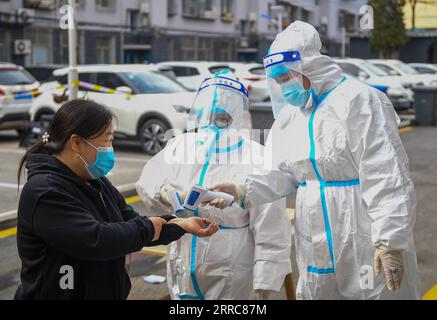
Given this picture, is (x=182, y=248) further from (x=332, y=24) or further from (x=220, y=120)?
(x=332, y=24)

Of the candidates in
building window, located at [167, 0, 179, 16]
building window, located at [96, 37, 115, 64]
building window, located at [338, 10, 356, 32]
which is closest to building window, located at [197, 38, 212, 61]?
building window, located at [167, 0, 179, 16]

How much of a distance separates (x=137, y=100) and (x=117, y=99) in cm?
47

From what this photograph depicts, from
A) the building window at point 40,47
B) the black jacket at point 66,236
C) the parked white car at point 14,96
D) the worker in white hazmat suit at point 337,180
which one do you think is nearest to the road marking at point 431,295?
the worker in white hazmat suit at point 337,180

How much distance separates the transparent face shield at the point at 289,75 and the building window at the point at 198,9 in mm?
34144

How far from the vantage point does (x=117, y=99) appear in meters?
13.3

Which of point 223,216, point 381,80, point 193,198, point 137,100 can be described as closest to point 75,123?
point 193,198

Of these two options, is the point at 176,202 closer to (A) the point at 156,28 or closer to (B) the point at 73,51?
(B) the point at 73,51

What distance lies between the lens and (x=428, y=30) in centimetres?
3631

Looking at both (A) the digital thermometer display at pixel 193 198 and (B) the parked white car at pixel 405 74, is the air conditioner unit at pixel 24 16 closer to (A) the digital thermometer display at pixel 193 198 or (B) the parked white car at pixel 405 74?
(B) the parked white car at pixel 405 74

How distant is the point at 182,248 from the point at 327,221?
0.89 meters

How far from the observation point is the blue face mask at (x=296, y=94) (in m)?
3.46

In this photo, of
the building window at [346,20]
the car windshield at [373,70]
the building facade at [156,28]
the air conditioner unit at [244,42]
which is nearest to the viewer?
the car windshield at [373,70]

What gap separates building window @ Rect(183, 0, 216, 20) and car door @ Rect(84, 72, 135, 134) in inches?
941

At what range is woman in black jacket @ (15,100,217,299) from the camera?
2520 mm
